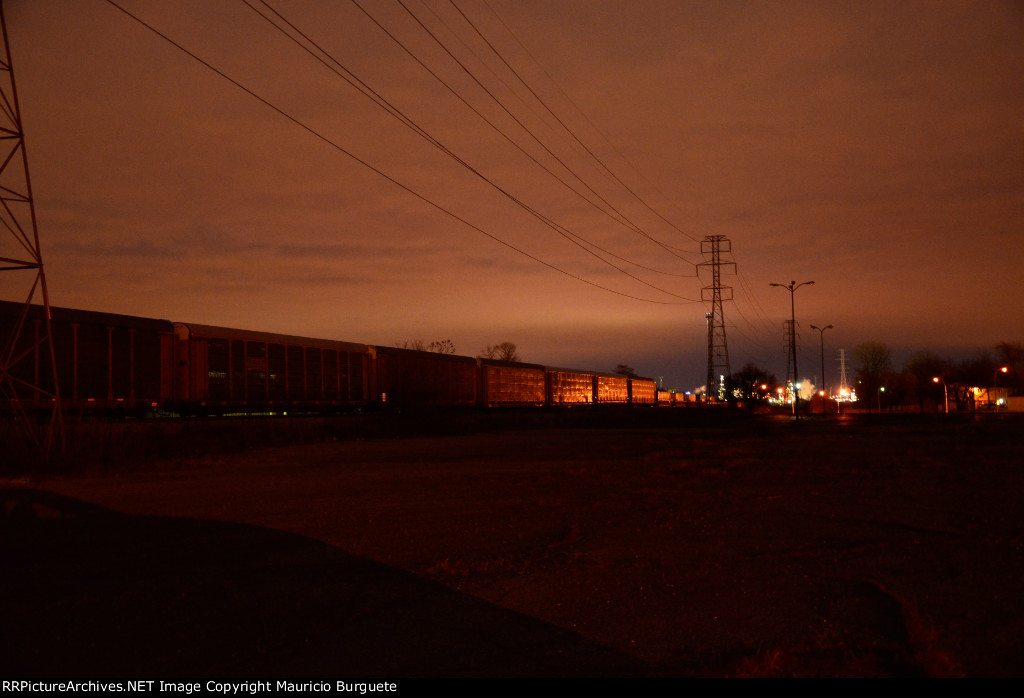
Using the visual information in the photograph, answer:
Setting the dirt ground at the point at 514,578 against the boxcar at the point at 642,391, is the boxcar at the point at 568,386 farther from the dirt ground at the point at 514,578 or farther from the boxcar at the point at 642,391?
the dirt ground at the point at 514,578

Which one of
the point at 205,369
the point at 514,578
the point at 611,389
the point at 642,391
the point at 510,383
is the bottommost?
the point at 514,578

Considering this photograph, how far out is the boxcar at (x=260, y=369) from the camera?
27.3m

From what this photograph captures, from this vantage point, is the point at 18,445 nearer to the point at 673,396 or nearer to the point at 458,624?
the point at 458,624

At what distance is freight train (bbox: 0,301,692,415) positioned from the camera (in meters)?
22.1

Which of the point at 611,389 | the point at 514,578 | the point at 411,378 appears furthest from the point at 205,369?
the point at 611,389

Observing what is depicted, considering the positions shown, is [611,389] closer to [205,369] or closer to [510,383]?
[510,383]

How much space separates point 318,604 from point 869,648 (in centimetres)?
422

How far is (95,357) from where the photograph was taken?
2361 cm

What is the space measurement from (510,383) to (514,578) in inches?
1872

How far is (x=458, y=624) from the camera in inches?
233

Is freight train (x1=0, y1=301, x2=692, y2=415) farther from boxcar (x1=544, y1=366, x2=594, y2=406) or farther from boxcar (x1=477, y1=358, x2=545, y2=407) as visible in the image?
boxcar (x1=544, y1=366, x2=594, y2=406)

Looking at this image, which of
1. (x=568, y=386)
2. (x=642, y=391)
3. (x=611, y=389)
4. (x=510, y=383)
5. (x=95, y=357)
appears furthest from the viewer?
(x=642, y=391)

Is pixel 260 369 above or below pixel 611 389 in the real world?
above

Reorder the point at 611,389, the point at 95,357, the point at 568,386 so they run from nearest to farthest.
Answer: the point at 95,357
the point at 568,386
the point at 611,389
